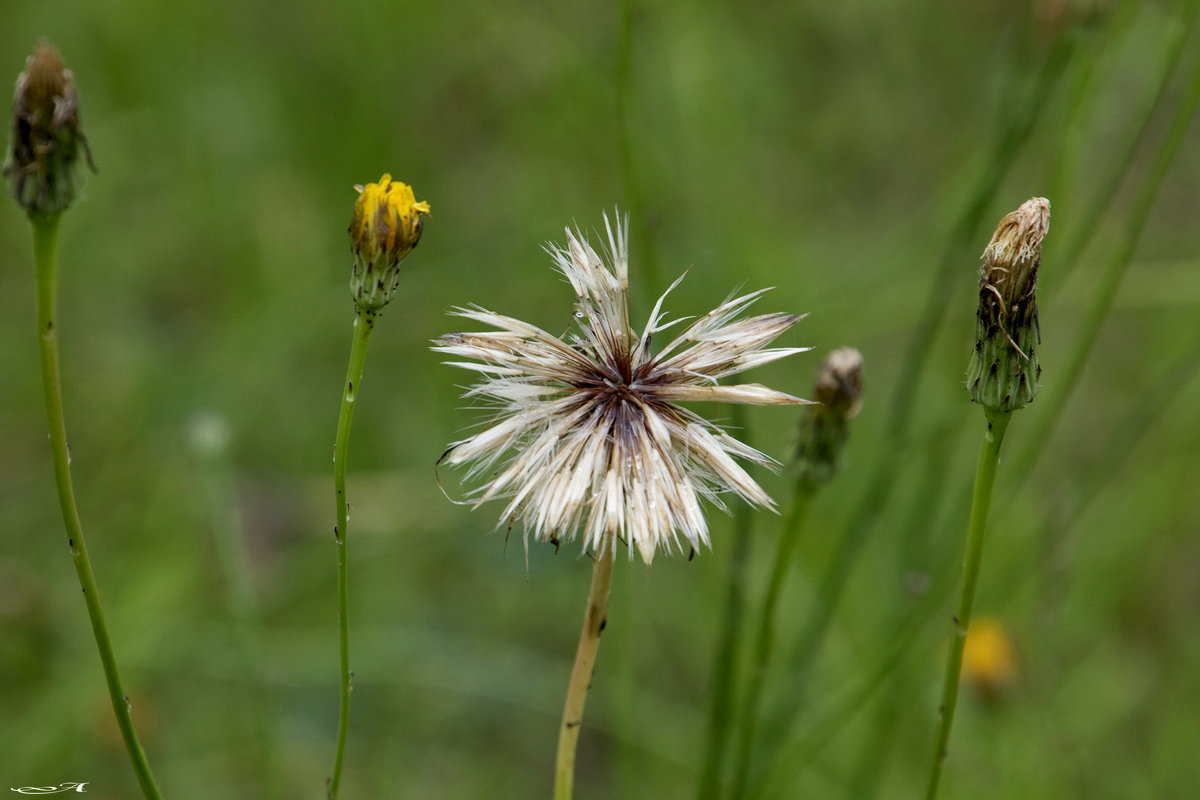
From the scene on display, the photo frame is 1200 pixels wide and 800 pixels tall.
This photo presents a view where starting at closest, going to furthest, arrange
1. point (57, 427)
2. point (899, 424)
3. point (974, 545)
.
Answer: point (57, 427) → point (974, 545) → point (899, 424)

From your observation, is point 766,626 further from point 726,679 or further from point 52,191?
point 52,191

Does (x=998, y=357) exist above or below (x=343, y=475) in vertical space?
above

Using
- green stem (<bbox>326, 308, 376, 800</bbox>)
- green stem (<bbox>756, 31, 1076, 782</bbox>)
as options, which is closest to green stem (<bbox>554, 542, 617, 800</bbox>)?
green stem (<bbox>326, 308, 376, 800</bbox>)

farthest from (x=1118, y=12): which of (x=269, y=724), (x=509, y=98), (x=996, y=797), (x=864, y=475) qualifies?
(x=509, y=98)

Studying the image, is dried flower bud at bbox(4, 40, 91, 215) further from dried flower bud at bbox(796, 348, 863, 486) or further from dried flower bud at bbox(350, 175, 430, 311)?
dried flower bud at bbox(796, 348, 863, 486)

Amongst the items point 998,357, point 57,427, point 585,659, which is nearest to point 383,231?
point 57,427

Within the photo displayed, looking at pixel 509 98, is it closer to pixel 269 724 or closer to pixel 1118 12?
pixel 1118 12

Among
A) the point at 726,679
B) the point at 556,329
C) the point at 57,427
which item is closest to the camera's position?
the point at 57,427

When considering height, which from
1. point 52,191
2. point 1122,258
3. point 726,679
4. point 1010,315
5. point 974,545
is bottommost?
point 726,679
